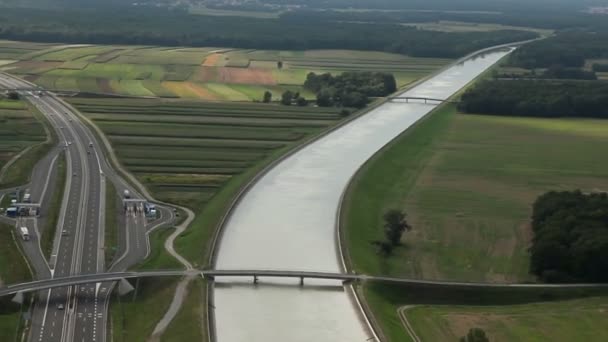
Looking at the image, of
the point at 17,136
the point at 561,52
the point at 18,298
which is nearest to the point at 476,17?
the point at 561,52

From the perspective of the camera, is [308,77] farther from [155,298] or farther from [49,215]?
[155,298]

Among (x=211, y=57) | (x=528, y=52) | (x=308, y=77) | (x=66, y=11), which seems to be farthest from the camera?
(x=66, y=11)

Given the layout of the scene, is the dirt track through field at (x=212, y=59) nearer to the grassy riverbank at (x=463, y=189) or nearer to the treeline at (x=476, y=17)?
the grassy riverbank at (x=463, y=189)

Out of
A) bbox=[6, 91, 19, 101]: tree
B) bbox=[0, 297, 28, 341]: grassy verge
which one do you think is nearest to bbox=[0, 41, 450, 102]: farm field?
bbox=[6, 91, 19, 101]: tree

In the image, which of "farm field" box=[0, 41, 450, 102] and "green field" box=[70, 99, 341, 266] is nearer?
"green field" box=[70, 99, 341, 266]

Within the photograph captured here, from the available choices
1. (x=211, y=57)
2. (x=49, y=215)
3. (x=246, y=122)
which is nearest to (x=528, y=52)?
(x=211, y=57)

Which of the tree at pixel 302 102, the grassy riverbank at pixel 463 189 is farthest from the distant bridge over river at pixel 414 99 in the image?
the tree at pixel 302 102

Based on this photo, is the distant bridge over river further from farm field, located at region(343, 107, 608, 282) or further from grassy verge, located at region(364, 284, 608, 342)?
grassy verge, located at region(364, 284, 608, 342)
